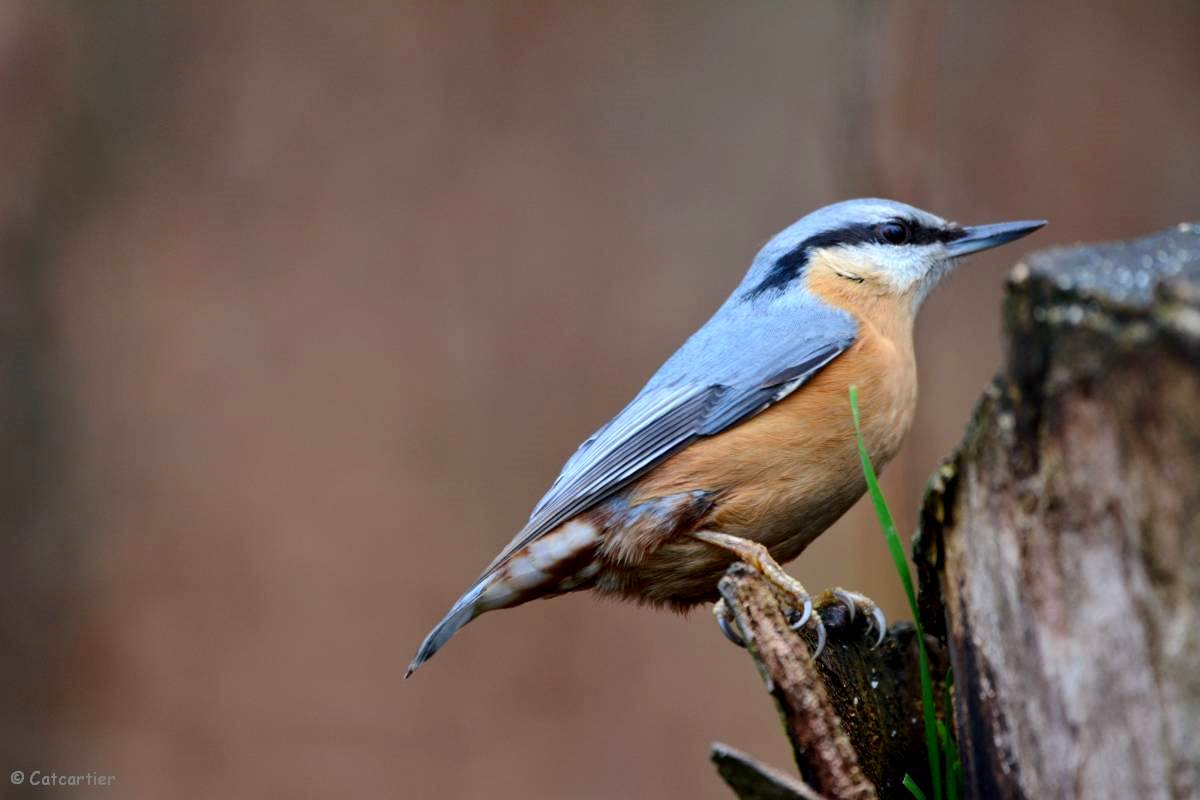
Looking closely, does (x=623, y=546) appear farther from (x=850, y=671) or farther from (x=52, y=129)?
(x=52, y=129)

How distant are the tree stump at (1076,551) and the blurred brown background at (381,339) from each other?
297 centimetres

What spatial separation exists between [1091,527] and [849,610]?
0.91m

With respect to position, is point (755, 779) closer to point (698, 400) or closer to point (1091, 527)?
point (1091, 527)

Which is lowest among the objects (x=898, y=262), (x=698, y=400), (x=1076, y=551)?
(x=1076, y=551)

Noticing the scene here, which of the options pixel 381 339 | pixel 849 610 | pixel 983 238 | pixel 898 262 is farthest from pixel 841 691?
pixel 381 339

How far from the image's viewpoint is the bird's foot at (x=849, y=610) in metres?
2.11

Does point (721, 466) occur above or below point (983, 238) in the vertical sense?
below

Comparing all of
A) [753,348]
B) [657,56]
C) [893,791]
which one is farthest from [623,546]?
[657,56]

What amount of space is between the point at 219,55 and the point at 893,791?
3.82 meters

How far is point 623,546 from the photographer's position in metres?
2.48

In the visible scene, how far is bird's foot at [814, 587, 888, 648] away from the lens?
2109mm

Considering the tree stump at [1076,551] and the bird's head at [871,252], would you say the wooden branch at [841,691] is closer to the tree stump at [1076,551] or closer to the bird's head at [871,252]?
the tree stump at [1076,551]

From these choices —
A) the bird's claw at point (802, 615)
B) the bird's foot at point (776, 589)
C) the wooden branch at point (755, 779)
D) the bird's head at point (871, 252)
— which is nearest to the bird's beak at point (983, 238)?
the bird's head at point (871, 252)

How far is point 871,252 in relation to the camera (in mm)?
2910
